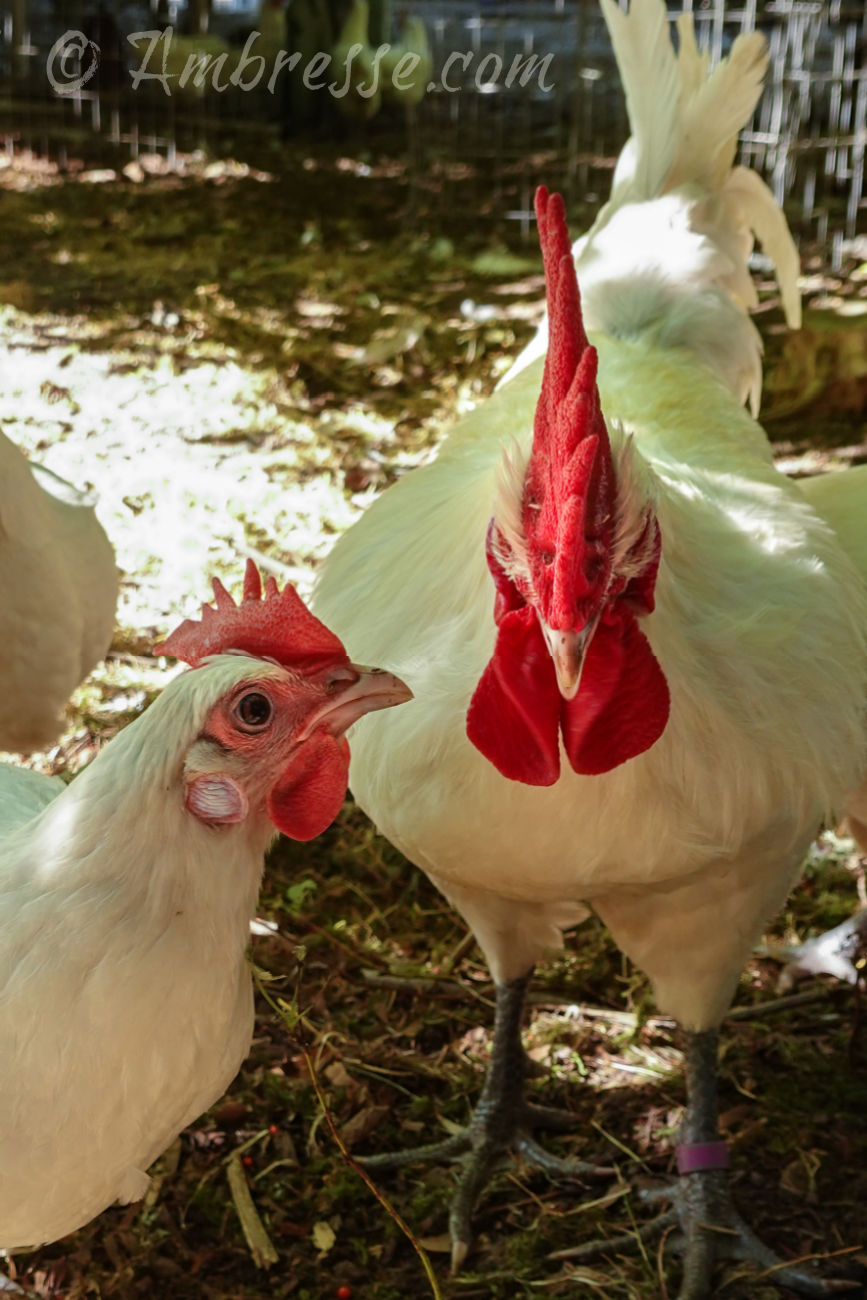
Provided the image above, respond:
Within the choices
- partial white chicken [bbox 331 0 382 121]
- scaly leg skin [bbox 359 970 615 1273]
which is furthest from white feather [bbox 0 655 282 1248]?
partial white chicken [bbox 331 0 382 121]

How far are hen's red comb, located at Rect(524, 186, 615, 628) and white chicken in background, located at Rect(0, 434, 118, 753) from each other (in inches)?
63.0

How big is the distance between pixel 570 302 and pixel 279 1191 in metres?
2.20

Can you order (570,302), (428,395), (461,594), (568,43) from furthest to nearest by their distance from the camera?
(568,43)
(428,395)
(461,594)
(570,302)

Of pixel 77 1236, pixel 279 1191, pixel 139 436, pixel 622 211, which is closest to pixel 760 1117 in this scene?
pixel 279 1191

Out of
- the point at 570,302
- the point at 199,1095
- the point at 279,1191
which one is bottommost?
the point at 279,1191

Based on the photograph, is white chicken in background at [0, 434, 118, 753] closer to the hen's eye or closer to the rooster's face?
the rooster's face

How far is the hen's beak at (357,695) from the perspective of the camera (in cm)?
195

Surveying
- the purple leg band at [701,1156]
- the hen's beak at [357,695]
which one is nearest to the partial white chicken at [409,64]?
the purple leg band at [701,1156]

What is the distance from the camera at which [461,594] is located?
2.57 m

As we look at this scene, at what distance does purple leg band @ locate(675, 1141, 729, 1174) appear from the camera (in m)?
3.05

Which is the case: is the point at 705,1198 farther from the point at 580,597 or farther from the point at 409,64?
the point at 409,64

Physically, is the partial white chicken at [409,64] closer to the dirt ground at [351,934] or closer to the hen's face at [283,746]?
the dirt ground at [351,934]

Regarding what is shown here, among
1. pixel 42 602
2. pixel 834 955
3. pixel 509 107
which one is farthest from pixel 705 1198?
pixel 509 107

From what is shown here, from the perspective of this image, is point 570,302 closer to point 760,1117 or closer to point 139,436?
point 760,1117
